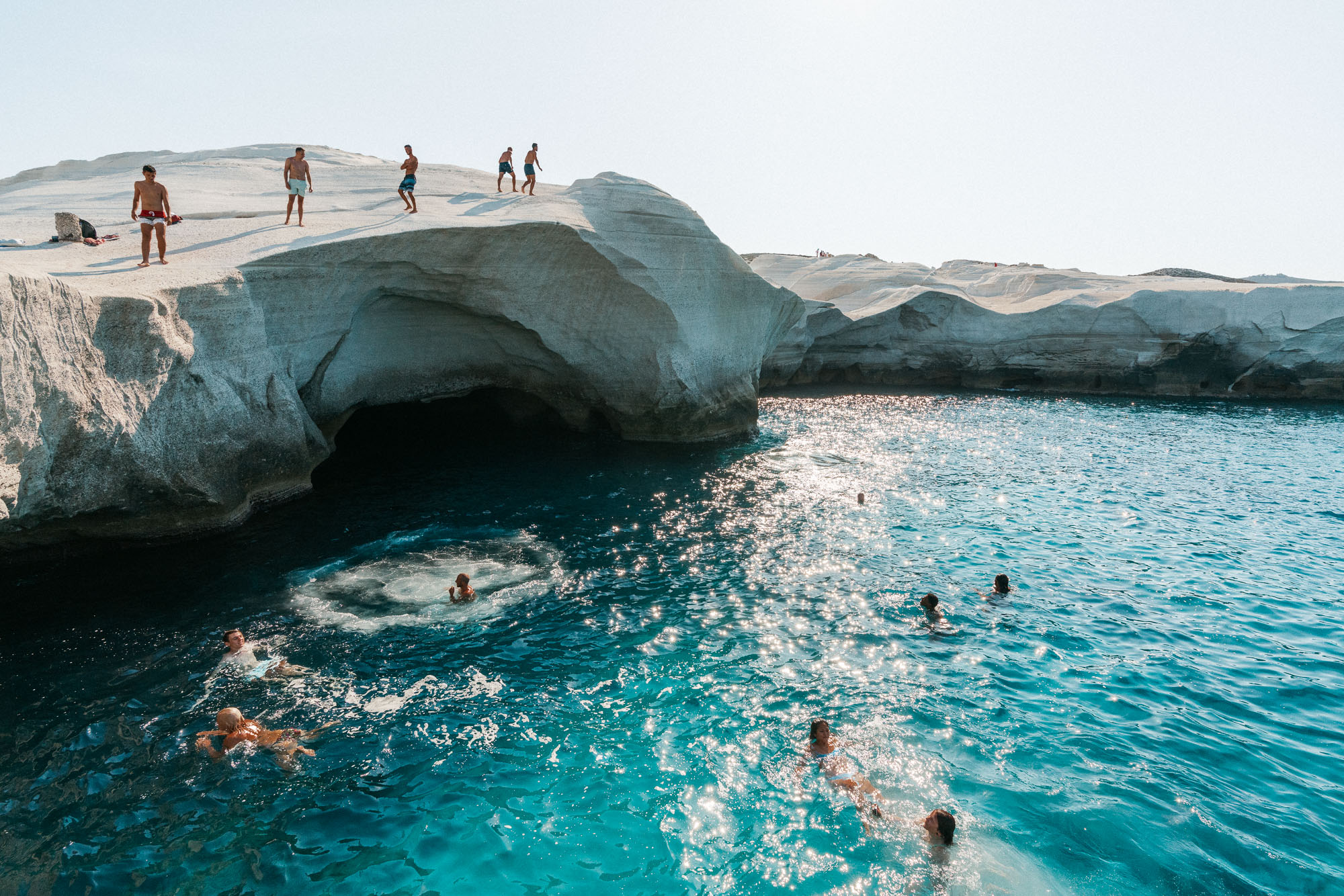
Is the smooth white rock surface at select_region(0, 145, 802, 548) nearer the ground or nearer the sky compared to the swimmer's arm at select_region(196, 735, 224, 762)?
nearer the sky

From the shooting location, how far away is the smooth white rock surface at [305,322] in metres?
11.8

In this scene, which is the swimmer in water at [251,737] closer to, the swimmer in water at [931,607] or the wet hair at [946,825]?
the wet hair at [946,825]

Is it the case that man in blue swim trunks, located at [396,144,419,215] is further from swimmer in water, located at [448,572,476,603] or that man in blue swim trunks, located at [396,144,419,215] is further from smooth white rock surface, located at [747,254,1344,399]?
smooth white rock surface, located at [747,254,1344,399]

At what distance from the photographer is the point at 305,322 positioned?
1702cm

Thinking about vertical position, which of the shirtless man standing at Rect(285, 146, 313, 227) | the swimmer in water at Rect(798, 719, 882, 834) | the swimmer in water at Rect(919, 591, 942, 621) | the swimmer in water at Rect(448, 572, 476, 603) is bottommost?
the swimmer in water at Rect(798, 719, 882, 834)

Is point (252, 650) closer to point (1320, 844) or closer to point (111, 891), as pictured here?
point (111, 891)

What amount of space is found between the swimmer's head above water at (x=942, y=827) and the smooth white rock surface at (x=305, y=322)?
13169mm

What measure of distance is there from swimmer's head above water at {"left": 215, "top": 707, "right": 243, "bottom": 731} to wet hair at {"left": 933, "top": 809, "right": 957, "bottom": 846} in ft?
27.7

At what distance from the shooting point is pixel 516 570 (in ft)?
46.1

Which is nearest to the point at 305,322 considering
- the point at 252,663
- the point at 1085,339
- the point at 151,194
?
the point at 151,194

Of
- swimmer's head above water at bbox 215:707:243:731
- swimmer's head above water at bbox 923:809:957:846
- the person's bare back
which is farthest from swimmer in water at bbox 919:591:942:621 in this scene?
the person's bare back

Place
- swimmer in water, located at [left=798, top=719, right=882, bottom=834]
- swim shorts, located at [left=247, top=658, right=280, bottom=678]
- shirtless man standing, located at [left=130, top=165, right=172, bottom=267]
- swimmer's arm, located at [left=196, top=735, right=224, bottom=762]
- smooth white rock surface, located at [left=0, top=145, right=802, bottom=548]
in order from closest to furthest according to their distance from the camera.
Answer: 1. swimmer in water, located at [left=798, top=719, right=882, bottom=834]
2. swimmer's arm, located at [left=196, top=735, right=224, bottom=762]
3. swim shorts, located at [left=247, top=658, right=280, bottom=678]
4. smooth white rock surface, located at [left=0, top=145, right=802, bottom=548]
5. shirtless man standing, located at [left=130, top=165, right=172, bottom=267]

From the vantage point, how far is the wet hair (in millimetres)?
7273

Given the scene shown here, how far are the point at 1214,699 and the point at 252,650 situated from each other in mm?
14393
